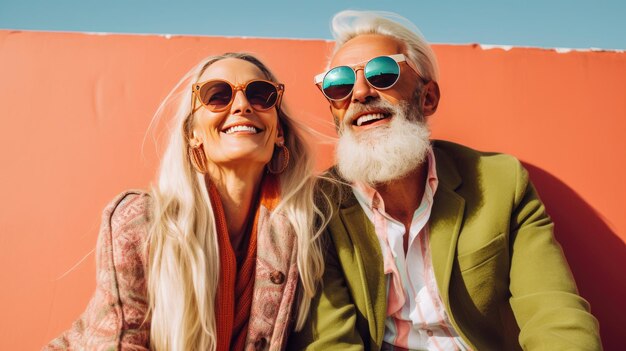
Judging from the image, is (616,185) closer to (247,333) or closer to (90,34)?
(247,333)

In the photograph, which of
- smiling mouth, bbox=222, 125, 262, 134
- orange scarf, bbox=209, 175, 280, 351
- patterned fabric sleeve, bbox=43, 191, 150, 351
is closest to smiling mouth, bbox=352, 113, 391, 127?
smiling mouth, bbox=222, 125, 262, 134

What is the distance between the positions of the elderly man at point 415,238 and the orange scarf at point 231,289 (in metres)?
0.25

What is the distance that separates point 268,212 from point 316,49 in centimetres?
127

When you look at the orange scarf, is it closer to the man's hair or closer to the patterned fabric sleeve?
the patterned fabric sleeve

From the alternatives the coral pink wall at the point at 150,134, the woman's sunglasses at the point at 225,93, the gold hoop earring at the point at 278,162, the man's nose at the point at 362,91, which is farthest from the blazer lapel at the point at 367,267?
the coral pink wall at the point at 150,134

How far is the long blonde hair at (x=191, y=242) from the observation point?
164 centimetres

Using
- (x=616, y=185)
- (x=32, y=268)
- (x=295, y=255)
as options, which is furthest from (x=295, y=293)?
(x=616, y=185)

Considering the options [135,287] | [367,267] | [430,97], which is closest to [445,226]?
[367,267]

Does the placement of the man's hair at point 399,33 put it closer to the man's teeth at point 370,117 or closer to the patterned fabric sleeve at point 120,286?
the man's teeth at point 370,117

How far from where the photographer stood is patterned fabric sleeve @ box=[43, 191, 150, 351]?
1.52 meters

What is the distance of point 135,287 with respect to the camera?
160 centimetres

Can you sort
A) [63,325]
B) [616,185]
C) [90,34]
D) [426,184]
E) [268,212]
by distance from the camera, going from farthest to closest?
[90,34] < [616,185] < [63,325] < [426,184] < [268,212]

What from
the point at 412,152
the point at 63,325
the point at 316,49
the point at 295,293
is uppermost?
the point at 316,49

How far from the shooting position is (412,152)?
1943 millimetres
